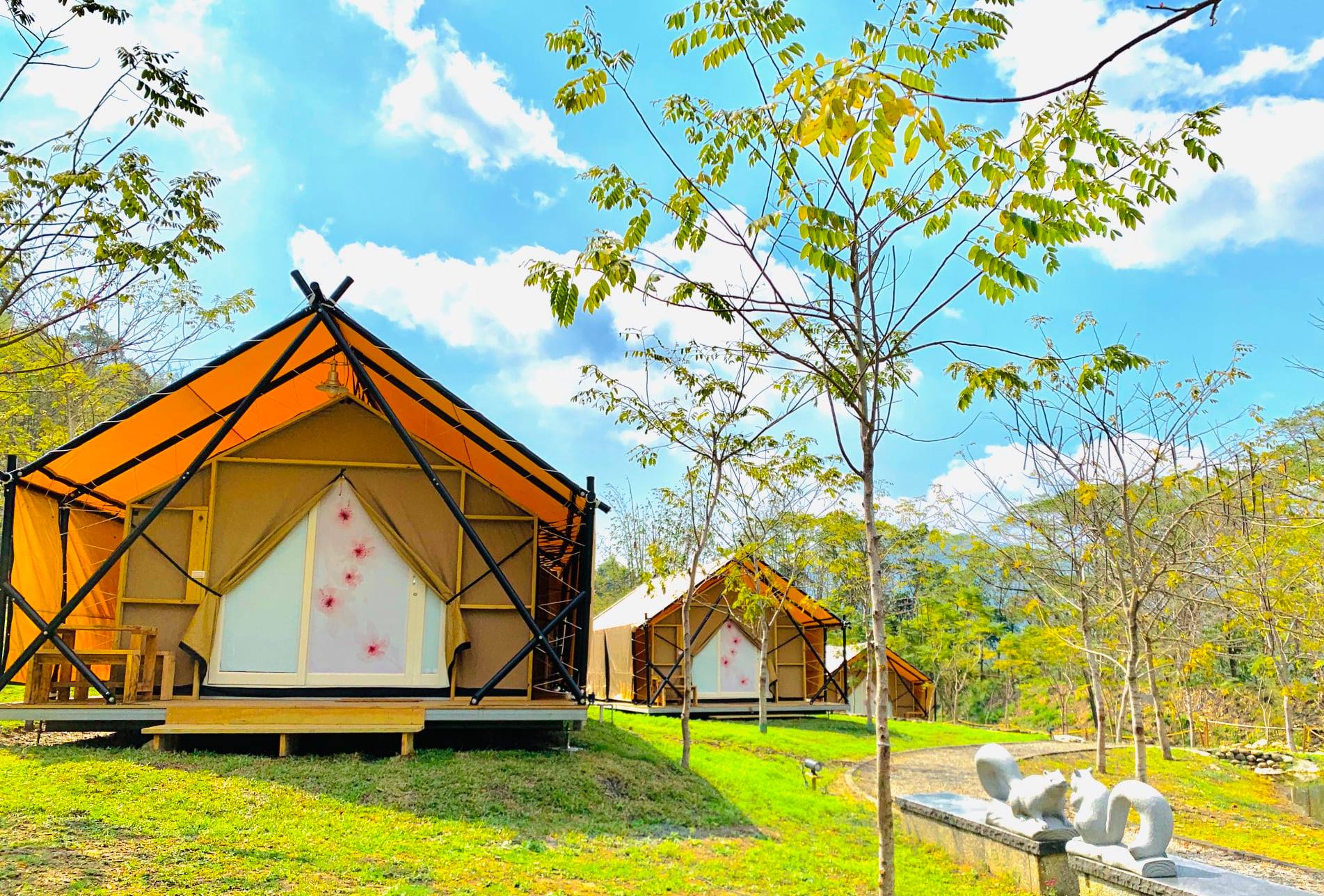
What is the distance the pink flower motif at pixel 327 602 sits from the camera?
32.7 ft

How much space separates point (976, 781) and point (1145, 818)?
23.2 feet

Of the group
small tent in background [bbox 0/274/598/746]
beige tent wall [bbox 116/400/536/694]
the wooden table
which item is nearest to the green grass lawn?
the wooden table

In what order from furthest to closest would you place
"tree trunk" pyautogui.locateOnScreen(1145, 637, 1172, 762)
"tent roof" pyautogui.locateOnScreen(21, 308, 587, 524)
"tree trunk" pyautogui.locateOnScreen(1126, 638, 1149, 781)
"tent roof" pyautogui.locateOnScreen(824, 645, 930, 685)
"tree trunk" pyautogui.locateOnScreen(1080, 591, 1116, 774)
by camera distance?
"tent roof" pyautogui.locateOnScreen(824, 645, 930, 685) < "tree trunk" pyautogui.locateOnScreen(1080, 591, 1116, 774) < "tree trunk" pyautogui.locateOnScreen(1145, 637, 1172, 762) < "tree trunk" pyautogui.locateOnScreen(1126, 638, 1149, 781) < "tent roof" pyautogui.locateOnScreen(21, 308, 587, 524)

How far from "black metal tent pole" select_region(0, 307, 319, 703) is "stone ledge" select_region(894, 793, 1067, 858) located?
24.4ft

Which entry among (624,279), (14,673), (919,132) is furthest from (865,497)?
(14,673)

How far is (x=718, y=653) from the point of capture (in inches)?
761

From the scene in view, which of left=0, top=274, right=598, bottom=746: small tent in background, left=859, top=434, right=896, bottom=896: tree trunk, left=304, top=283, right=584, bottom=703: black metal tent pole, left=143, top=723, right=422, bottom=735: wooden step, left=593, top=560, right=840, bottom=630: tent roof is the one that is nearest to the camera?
left=859, top=434, right=896, bottom=896: tree trunk

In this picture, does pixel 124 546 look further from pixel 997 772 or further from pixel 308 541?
pixel 997 772

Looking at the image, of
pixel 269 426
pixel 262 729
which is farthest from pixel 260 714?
pixel 269 426

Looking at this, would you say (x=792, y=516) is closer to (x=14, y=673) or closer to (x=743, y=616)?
(x=743, y=616)

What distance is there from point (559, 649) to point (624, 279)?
7377 millimetres

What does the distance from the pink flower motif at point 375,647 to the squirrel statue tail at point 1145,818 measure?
741 cm

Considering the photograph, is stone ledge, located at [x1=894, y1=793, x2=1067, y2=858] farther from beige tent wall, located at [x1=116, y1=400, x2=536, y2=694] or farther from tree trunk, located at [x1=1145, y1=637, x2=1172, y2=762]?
beige tent wall, located at [x1=116, y1=400, x2=536, y2=694]

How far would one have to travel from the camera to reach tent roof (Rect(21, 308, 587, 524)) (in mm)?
8969
